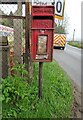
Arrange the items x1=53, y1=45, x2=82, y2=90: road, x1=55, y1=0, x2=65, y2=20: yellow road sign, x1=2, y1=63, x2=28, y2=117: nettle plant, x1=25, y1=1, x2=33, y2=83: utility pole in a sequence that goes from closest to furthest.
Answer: x1=2, y1=63, x2=28, y2=117: nettle plant
x1=25, y1=1, x2=33, y2=83: utility pole
x1=55, y1=0, x2=65, y2=20: yellow road sign
x1=53, y1=45, x2=82, y2=90: road

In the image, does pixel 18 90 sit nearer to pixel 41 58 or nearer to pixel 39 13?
pixel 41 58

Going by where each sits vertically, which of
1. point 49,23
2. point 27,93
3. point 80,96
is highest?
point 49,23

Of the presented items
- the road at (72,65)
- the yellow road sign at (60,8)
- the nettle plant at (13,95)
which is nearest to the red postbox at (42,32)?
the nettle plant at (13,95)

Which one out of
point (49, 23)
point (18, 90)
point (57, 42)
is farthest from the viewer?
point (57, 42)

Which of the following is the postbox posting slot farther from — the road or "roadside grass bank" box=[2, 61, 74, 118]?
the road

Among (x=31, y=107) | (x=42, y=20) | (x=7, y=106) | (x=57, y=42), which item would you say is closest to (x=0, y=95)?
(x=7, y=106)

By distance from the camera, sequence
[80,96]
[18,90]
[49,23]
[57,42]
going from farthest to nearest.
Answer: [57,42] → [80,96] → [49,23] → [18,90]

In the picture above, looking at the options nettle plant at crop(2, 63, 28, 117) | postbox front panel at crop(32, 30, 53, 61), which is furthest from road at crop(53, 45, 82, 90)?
nettle plant at crop(2, 63, 28, 117)

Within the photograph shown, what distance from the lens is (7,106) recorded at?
4.95m

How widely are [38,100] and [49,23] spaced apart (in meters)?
1.36

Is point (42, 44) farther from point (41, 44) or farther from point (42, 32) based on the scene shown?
point (42, 32)

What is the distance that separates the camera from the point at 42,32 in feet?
17.5

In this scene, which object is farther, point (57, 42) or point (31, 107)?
point (57, 42)

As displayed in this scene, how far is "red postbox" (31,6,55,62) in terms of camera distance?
5289mm
